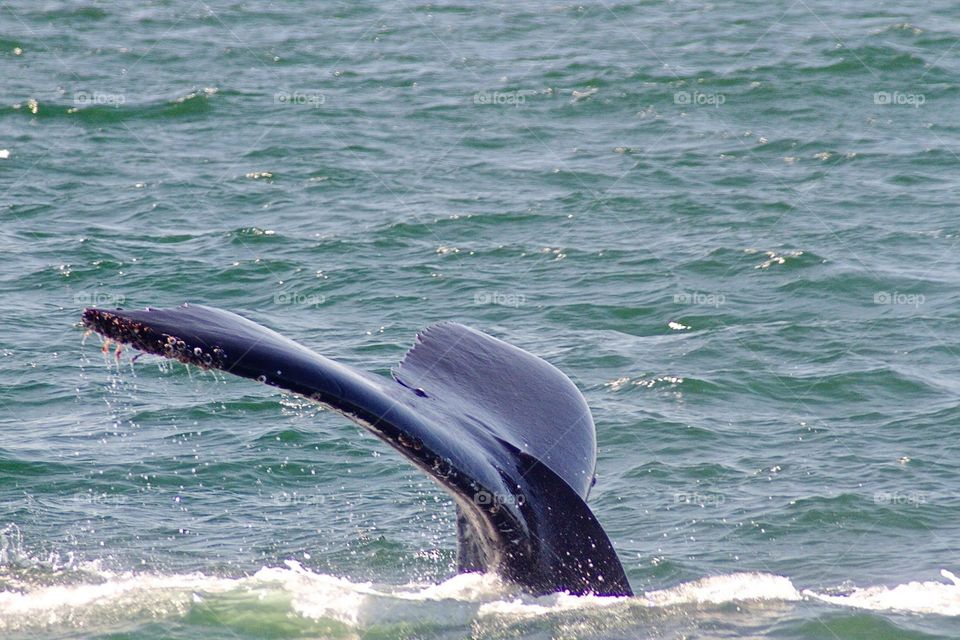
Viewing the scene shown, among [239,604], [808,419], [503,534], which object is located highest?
[503,534]

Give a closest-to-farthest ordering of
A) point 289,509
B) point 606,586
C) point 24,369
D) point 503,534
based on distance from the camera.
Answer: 1. point 503,534
2. point 606,586
3. point 289,509
4. point 24,369

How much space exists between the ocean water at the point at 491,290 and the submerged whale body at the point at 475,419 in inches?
10.2

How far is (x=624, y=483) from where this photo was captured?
1107cm

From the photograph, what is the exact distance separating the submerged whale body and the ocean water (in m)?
0.26

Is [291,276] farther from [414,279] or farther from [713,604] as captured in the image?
[713,604]

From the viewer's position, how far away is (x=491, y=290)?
50.7ft

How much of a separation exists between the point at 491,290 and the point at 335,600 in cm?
754

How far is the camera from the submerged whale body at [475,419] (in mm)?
5172

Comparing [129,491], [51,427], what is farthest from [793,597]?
[51,427]

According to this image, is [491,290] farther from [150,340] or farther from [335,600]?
[150,340]

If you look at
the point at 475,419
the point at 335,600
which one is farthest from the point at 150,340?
the point at 335,600

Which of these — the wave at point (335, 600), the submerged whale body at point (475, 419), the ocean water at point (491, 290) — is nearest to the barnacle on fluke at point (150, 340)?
the submerged whale body at point (475, 419)

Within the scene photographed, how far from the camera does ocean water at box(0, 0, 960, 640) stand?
353 inches

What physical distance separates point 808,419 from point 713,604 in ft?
13.9
